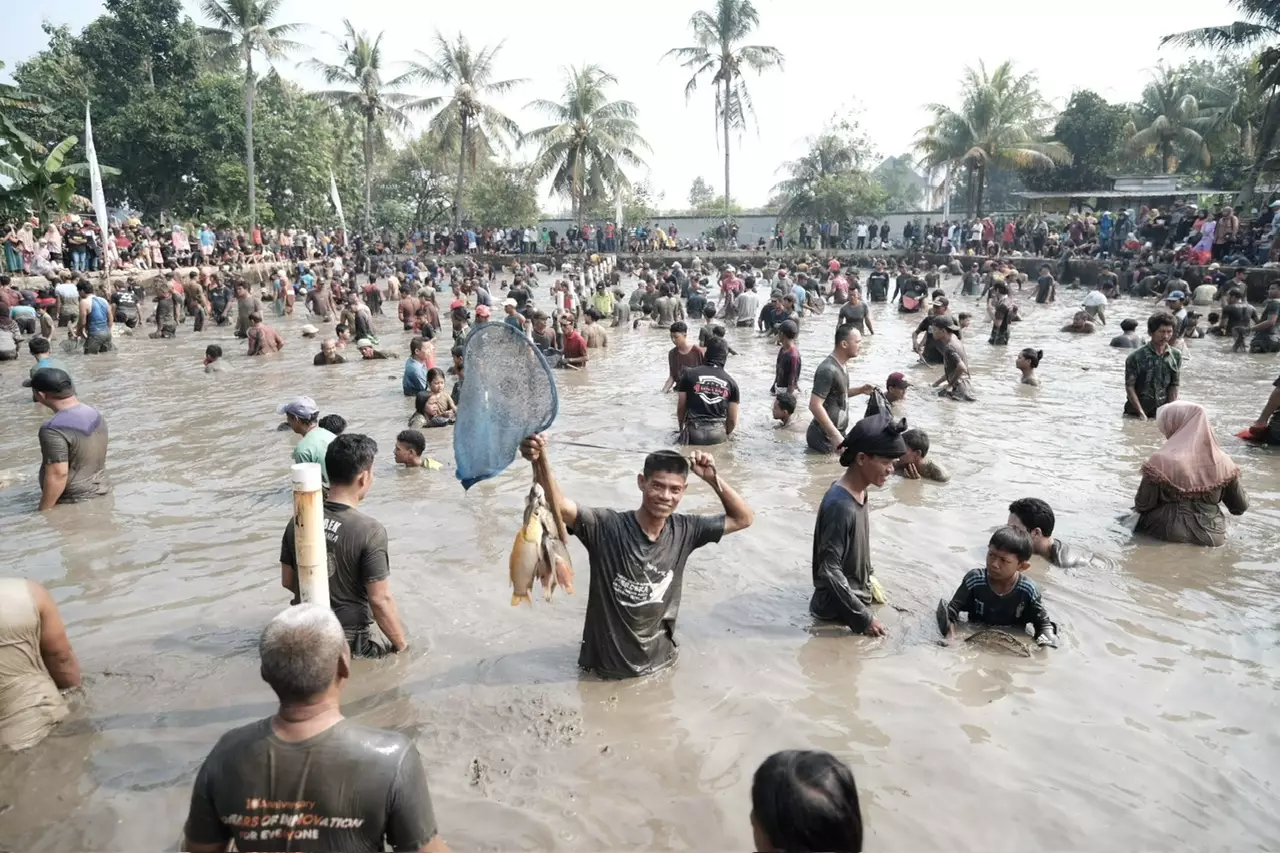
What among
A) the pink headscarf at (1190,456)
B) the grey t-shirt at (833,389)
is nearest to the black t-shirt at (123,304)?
the grey t-shirt at (833,389)

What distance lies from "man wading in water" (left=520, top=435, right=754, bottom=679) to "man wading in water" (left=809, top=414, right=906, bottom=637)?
75 centimetres

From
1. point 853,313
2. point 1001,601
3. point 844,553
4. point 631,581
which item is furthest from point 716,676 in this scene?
point 853,313

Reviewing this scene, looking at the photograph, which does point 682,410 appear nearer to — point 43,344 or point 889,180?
point 43,344

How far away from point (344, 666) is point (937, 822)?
242cm

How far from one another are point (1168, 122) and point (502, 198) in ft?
97.9

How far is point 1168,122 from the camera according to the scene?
126ft

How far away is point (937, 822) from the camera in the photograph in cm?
345

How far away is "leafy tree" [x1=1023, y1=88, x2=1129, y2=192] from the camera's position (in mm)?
36688

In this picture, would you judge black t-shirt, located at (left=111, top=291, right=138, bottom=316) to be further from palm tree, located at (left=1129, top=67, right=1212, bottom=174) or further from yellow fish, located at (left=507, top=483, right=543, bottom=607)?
palm tree, located at (left=1129, top=67, right=1212, bottom=174)

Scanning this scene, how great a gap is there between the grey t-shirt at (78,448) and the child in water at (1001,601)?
6164 millimetres

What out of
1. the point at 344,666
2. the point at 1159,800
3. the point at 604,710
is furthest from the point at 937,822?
the point at 344,666

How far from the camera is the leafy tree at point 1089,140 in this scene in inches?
1444

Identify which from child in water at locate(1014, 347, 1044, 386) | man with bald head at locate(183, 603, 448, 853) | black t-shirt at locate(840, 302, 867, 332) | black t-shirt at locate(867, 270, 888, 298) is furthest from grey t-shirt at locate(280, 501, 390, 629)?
black t-shirt at locate(867, 270, 888, 298)

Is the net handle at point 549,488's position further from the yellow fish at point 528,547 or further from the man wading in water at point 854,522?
the man wading in water at point 854,522
